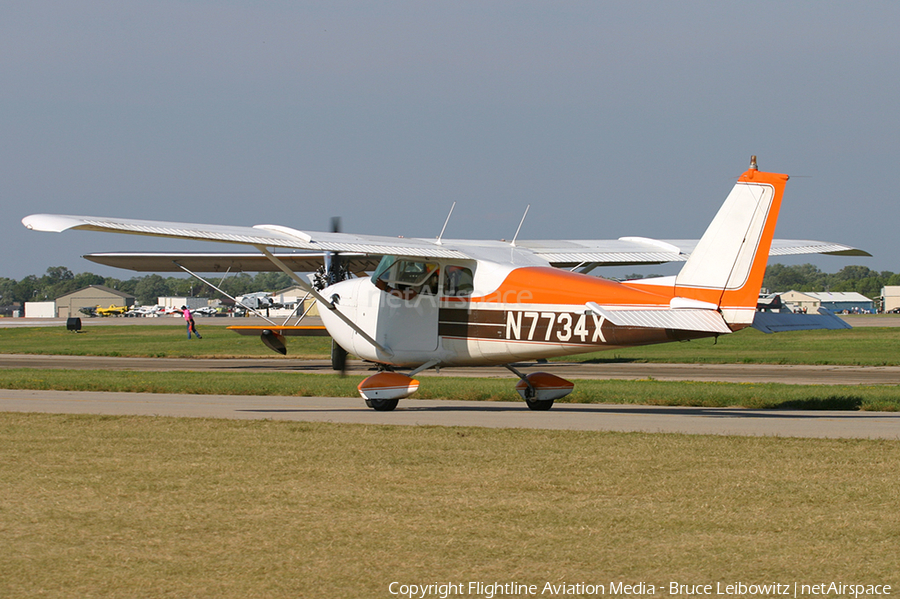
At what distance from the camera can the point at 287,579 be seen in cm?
502

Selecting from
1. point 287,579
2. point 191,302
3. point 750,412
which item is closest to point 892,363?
point 750,412

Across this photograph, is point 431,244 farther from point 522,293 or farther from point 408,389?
point 408,389

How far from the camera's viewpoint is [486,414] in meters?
13.7

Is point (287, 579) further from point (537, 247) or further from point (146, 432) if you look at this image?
point (537, 247)

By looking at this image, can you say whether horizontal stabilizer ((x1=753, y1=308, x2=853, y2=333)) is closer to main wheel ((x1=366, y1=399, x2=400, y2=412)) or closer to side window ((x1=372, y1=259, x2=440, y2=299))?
side window ((x1=372, y1=259, x2=440, y2=299))

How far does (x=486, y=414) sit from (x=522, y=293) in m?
1.98

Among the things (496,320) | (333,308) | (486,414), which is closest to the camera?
(496,320)

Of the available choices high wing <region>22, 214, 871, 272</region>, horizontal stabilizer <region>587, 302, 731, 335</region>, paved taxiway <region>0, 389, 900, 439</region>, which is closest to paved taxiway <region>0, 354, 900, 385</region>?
→ high wing <region>22, 214, 871, 272</region>

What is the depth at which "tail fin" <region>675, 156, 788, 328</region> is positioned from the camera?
11391 millimetres

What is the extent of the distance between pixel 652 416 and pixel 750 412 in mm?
1834

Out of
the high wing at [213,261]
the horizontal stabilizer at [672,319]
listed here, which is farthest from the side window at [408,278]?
the high wing at [213,261]

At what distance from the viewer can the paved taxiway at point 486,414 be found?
11586mm

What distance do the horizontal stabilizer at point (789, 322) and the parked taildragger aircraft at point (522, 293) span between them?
0.11 feet

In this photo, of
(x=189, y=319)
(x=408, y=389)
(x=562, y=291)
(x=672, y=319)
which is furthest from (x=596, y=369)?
(x=189, y=319)
